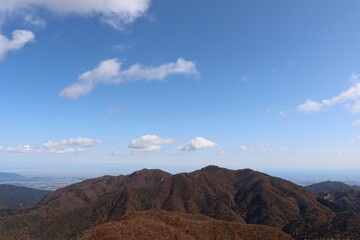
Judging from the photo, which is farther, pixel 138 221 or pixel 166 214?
pixel 166 214

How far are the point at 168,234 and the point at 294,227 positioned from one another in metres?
128

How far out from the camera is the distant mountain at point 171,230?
3766 inches

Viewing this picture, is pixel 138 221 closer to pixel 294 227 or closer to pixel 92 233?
pixel 92 233

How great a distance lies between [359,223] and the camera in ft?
545

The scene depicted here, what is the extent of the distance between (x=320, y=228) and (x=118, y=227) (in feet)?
464

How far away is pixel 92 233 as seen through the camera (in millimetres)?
96750

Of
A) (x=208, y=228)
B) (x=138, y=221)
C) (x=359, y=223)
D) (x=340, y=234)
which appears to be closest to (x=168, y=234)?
(x=138, y=221)

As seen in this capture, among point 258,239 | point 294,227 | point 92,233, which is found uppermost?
point 92,233

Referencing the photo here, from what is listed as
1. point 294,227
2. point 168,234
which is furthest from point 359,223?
point 168,234

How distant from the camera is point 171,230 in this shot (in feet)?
347

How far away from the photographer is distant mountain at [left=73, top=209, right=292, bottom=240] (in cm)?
9564

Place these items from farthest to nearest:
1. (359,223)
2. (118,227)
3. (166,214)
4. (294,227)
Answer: (294,227), (359,223), (166,214), (118,227)

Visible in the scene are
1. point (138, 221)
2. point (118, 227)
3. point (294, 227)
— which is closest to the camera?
point (118, 227)

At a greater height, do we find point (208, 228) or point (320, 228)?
point (208, 228)
